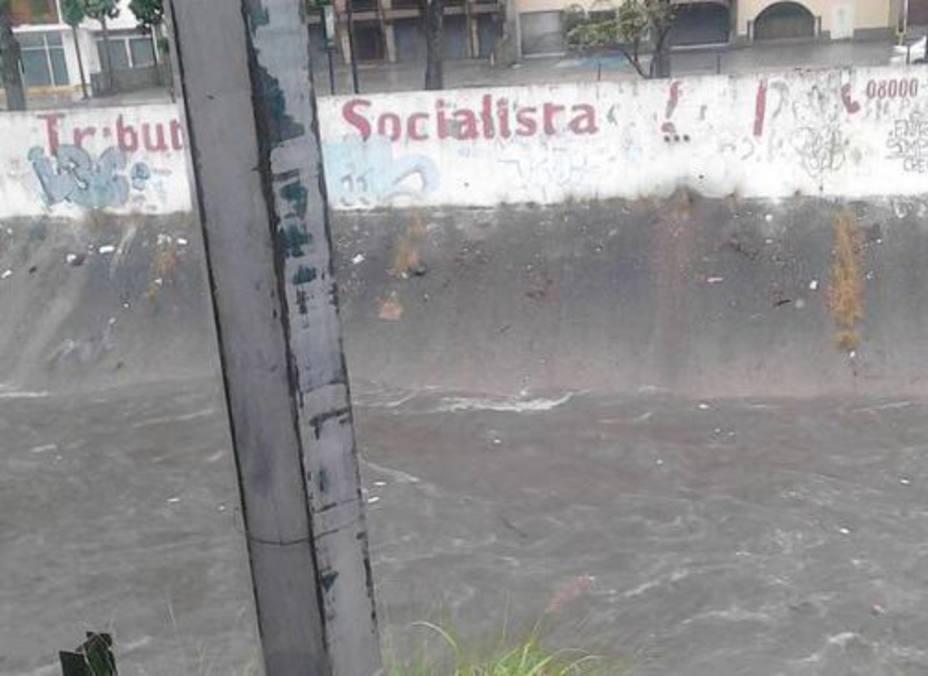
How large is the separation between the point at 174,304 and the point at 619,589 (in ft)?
27.0

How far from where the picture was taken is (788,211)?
45.7ft

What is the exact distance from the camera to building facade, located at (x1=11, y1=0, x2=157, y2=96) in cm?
3553

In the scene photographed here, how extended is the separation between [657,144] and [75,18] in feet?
73.0

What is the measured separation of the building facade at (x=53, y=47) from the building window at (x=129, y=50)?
7 centimetres

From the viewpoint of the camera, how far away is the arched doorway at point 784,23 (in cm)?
3591

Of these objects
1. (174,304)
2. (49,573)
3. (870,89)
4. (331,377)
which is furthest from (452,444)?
(331,377)

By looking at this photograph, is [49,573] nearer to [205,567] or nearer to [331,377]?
[205,567]

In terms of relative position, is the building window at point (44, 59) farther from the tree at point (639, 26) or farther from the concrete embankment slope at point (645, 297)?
the concrete embankment slope at point (645, 297)

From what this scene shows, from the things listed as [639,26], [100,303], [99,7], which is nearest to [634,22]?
[639,26]

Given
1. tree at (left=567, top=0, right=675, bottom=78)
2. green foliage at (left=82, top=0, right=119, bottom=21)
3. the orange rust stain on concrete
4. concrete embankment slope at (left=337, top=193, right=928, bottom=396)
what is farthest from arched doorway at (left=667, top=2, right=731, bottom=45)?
the orange rust stain on concrete

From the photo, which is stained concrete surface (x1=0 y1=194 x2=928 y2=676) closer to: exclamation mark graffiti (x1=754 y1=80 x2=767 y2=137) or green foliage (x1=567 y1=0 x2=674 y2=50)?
exclamation mark graffiti (x1=754 y1=80 x2=767 y2=137)

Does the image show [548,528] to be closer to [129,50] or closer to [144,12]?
[144,12]

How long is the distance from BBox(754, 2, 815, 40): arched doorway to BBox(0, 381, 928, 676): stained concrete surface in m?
27.4

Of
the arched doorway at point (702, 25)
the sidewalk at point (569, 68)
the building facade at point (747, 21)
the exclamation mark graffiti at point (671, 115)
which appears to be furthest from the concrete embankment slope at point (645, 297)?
the arched doorway at point (702, 25)
